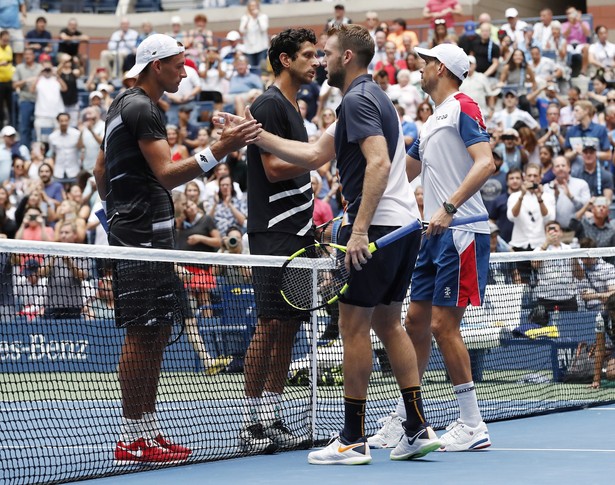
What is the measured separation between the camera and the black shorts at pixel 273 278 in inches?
279

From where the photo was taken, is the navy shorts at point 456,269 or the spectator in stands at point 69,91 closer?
the navy shorts at point 456,269

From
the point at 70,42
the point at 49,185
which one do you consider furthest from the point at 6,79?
the point at 49,185

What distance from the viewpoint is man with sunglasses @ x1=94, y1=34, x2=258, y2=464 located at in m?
6.45

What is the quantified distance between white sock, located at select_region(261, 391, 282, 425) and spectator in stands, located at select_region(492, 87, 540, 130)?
10.6m

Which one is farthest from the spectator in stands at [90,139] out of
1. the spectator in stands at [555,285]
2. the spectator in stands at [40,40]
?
the spectator in stands at [555,285]

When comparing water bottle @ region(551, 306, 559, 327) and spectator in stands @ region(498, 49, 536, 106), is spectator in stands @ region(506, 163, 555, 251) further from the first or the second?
spectator in stands @ region(498, 49, 536, 106)

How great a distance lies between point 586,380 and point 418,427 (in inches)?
170

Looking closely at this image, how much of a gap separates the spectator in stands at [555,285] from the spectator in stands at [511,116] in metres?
6.67

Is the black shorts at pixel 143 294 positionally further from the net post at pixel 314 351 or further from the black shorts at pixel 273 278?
the net post at pixel 314 351

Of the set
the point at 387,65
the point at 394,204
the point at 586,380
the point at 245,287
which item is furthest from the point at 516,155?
the point at 394,204

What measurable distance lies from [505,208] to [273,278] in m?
7.80

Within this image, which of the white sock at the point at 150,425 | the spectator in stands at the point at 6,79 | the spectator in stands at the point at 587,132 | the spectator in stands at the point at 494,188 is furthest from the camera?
the spectator in stands at the point at 6,79

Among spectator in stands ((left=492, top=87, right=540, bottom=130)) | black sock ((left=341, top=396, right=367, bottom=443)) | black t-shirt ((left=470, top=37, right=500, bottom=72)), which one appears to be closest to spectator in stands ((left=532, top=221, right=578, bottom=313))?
black sock ((left=341, top=396, right=367, bottom=443))

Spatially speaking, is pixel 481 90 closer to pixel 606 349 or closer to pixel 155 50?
pixel 606 349
